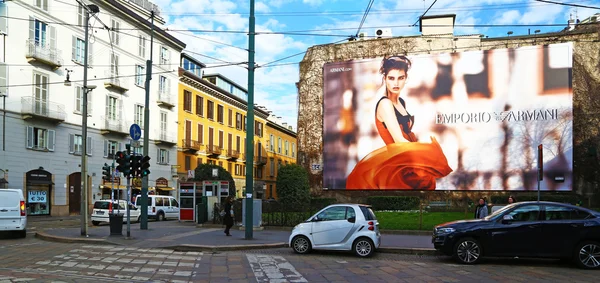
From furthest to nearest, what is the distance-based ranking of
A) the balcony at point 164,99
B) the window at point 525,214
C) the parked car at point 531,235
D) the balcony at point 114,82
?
the balcony at point 164,99 < the balcony at point 114,82 < the window at point 525,214 < the parked car at point 531,235

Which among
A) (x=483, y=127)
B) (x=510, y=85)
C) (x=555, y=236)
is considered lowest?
(x=555, y=236)

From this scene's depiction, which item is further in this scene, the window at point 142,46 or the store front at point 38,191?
the window at point 142,46

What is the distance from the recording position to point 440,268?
36.3 ft

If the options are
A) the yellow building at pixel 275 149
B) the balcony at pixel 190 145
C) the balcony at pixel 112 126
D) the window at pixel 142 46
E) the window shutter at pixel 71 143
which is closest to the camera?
the window shutter at pixel 71 143

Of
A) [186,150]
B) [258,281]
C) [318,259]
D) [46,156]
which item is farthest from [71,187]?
[258,281]

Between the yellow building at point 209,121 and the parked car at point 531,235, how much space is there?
41.6m

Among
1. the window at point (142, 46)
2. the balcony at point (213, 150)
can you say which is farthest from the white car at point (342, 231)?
the balcony at point (213, 150)

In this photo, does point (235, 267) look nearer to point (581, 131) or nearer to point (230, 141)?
point (581, 131)

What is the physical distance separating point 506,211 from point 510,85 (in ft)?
81.8

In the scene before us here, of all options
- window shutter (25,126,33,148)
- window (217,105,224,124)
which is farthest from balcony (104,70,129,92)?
window (217,105,224,124)

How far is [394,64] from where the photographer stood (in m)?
36.8

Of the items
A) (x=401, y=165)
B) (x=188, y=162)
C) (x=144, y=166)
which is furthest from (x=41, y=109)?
(x=401, y=165)

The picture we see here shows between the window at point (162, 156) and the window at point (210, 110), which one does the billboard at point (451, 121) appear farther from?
the window at point (210, 110)

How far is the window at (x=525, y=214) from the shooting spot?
456 inches
